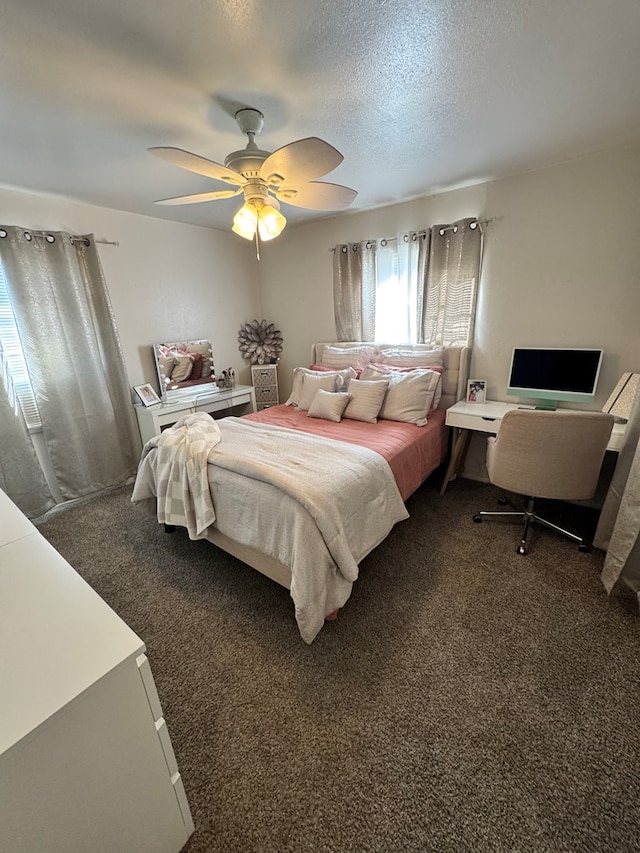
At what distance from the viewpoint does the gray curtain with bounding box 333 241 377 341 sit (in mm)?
3246

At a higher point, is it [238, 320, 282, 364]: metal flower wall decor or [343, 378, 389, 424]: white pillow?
[238, 320, 282, 364]: metal flower wall decor

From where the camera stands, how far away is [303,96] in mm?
1546

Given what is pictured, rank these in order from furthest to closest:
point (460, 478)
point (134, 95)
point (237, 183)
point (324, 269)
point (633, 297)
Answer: point (324, 269) < point (460, 478) < point (633, 297) < point (237, 183) < point (134, 95)

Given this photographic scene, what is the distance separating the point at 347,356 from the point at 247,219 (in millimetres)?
1714

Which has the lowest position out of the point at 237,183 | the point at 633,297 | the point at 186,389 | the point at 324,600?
the point at 324,600

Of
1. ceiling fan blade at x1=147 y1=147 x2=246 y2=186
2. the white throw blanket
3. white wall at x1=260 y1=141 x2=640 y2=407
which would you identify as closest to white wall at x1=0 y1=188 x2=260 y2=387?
the white throw blanket

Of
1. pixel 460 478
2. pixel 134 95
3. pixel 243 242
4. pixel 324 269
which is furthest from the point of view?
pixel 243 242

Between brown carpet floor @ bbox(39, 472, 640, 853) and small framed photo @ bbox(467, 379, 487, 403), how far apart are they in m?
1.19

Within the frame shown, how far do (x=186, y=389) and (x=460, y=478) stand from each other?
9.45ft

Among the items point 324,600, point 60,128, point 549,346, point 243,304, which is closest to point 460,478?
point 549,346

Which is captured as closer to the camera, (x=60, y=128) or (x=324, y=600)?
(x=324, y=600)

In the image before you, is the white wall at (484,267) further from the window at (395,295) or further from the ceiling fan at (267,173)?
the ceiling fan at (267,173)

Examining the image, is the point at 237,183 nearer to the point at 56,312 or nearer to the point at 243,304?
the point at 56,312

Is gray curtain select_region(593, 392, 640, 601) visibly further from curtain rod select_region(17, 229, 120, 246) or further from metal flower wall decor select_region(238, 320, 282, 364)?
curtain rod select_region(17, 229, 120, 246)
